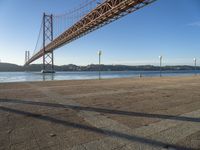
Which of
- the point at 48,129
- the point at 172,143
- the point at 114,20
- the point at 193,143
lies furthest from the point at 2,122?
the point at 114,20

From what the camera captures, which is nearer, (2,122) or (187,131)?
(187,131)

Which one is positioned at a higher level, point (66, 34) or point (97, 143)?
point (66, 34)

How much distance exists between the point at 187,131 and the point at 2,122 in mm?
3078

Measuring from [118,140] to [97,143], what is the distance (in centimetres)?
30

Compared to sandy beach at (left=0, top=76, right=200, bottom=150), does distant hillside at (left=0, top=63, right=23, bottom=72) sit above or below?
above

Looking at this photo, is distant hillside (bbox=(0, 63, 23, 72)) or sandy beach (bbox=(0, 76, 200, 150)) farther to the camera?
distant hillside (bbox=(0, 63, 23, 72))

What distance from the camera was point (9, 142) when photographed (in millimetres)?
2473

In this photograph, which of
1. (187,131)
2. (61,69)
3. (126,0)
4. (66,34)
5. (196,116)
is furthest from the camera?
(61,69)

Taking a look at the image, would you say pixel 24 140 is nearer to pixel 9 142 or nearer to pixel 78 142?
pixel 9 142

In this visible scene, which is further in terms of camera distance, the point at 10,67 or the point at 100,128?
the point at 10,67

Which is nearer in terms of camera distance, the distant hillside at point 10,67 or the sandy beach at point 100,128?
the sandy beach at point 100,128

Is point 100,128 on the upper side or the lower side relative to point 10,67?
lower

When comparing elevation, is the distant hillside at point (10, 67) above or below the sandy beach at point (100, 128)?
above

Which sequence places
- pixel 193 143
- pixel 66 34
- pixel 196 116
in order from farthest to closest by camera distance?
pixel 66 34 < pixel 196 116 < pixel 193 143
